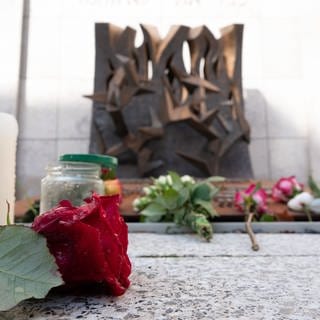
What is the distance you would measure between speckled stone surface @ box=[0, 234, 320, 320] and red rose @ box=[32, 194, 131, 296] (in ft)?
0.07

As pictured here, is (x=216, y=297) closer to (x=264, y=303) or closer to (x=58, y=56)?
(x=264, y=303)

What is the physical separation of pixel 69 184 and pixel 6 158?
0.14m

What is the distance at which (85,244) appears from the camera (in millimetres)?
319

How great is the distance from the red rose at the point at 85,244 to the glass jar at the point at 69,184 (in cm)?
26

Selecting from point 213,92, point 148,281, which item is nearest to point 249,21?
point 213,92

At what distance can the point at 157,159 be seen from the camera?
1.89 m

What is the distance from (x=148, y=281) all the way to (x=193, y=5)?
2.30m

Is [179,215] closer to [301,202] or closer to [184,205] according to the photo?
[184,205]

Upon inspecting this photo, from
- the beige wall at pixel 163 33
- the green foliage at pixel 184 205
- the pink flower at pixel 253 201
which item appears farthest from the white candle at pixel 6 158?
the beige wall at pixel 163 33

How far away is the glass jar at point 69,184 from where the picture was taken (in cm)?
60

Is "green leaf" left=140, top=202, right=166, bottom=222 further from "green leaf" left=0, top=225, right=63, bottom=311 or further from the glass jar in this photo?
"green leaf" left=0, top=225, right=63, bottom=311

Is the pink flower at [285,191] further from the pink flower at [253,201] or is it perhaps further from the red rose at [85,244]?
the red rose at [85,244]

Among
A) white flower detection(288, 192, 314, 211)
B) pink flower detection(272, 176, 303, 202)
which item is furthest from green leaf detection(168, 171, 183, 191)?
pink flower detection(272, 176, 303, 202)

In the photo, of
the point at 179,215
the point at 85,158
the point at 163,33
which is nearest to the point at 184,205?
the point at 179,215
